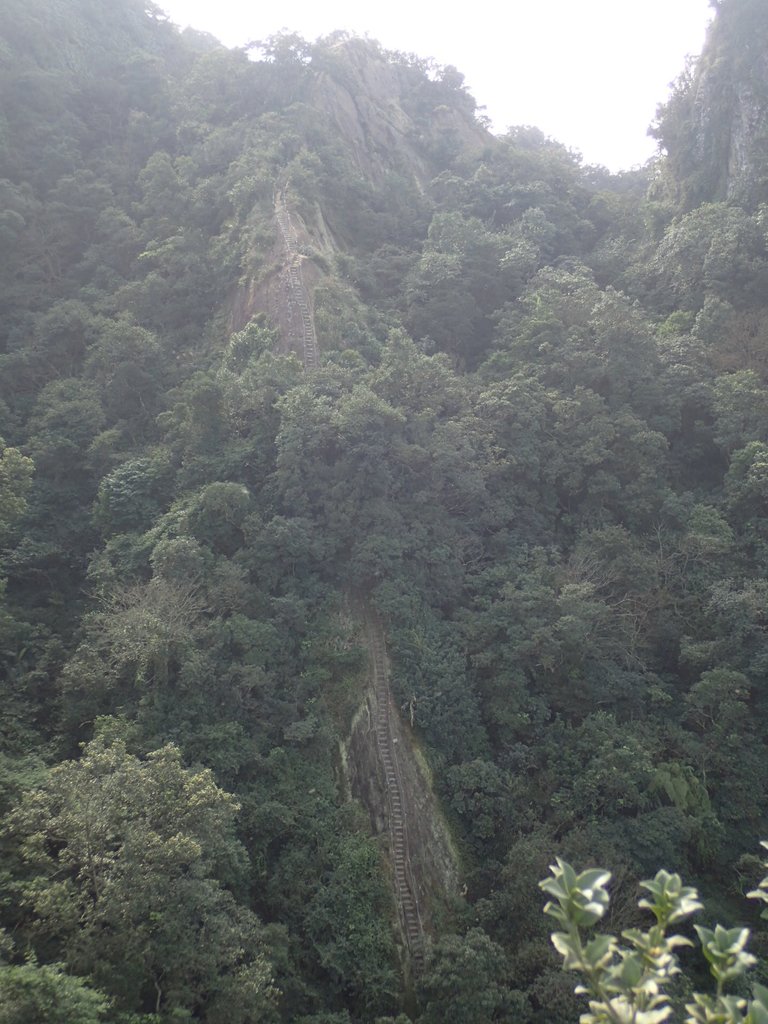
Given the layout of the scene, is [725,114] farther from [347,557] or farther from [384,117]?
[347,557]

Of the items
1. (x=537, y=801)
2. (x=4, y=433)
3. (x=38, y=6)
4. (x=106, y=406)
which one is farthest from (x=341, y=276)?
(x=38, y=6)

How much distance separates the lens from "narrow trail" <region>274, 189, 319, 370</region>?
2697 cm

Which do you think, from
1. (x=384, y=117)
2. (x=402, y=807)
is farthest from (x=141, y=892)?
(x=384, y=117)

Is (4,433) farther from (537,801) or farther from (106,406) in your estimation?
(537,801)

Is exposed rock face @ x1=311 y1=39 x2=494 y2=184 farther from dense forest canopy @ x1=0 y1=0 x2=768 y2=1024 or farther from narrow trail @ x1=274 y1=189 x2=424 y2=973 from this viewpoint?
narrow trail @ x1=274 y1=189 x2=424 y2=973

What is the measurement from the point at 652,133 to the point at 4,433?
36.1 meters

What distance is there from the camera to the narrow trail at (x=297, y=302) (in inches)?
1062

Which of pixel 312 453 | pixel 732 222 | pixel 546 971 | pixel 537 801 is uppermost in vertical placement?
pixel 732 222

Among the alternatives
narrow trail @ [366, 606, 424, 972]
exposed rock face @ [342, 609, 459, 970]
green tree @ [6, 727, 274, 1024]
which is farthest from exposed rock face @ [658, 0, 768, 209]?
green tree @ [6, 727, 274, 1024]

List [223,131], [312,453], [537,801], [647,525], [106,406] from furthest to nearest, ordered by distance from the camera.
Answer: [223,131]
[106,406]
[647,525]
[312,453]
[537,801]

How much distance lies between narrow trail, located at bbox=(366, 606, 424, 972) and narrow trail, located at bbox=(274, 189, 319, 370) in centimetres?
1152

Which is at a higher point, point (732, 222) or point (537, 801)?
point (732, 222)

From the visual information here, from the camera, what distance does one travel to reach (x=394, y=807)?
16.6 metres

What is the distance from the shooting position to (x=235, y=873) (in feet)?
43.9
